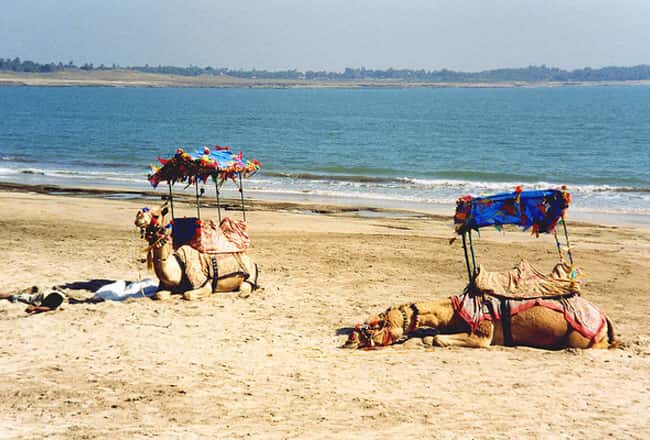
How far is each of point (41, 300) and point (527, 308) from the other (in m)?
7.94

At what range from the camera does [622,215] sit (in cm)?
2759

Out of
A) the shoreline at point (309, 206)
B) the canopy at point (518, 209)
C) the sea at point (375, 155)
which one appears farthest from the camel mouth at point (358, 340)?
the sea at point (375, 155)

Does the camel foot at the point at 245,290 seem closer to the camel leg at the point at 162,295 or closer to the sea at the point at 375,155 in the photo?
the camel leg at the point at 162,295

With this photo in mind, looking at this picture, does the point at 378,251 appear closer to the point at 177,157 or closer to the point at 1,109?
the point at 177,157

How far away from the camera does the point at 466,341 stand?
1111 centimetres

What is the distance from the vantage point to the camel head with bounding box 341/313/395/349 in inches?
439

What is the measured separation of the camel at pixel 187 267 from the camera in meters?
13.0

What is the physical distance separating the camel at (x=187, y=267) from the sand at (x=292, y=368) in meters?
0.34

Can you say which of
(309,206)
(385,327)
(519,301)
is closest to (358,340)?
(385,327)

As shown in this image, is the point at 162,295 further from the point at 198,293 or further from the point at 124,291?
the point at 124,291

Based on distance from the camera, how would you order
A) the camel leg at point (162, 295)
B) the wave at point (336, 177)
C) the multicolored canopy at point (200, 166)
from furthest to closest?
the wave at point (336, 177) < the multicolored canopy at point (200, 166) < the camel leg at point (162, 295)

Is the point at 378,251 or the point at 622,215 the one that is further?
the point at 622,215

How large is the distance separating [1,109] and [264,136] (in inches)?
2175

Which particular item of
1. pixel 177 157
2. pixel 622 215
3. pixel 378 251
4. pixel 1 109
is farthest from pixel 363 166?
pixel 1 109
